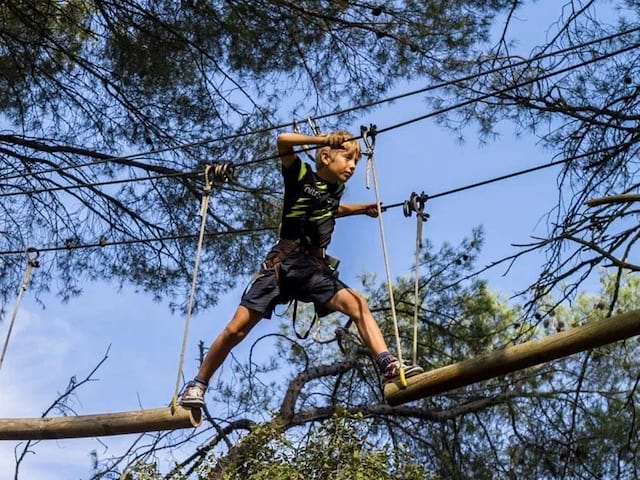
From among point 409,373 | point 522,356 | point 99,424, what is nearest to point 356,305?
point 409,373

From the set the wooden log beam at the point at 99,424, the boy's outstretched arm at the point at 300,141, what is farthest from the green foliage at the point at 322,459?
the boy's outstretched arm at the point at 300,141

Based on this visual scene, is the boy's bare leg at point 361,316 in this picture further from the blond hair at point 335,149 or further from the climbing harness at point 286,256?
the blond hair at point 335,149

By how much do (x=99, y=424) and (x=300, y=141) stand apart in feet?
3.74

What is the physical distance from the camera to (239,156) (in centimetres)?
608

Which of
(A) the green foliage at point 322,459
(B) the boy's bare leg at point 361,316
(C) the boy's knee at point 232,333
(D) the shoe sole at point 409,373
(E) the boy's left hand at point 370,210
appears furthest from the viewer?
(A) the green foliage at point 322,459

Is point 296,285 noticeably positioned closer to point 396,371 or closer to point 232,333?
point 232,333

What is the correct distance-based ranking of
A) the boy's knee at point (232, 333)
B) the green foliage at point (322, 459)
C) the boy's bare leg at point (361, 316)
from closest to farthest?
the boy's bare leg at point (361, 316)
the boy's knee at point (232, 333)
the green foliage at point (322, 459)

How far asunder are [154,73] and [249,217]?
1016 mm

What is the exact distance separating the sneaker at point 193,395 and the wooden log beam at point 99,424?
0.02 m

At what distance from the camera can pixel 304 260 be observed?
342 cm

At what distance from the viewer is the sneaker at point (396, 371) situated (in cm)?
304

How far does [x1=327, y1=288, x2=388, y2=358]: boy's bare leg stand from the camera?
3217mm

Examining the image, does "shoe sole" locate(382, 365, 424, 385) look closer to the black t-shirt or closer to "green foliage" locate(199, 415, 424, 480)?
the black t-shirt

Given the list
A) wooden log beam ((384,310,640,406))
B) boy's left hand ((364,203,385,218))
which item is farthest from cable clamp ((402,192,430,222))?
wooden log beam ((384,310,640,406))
